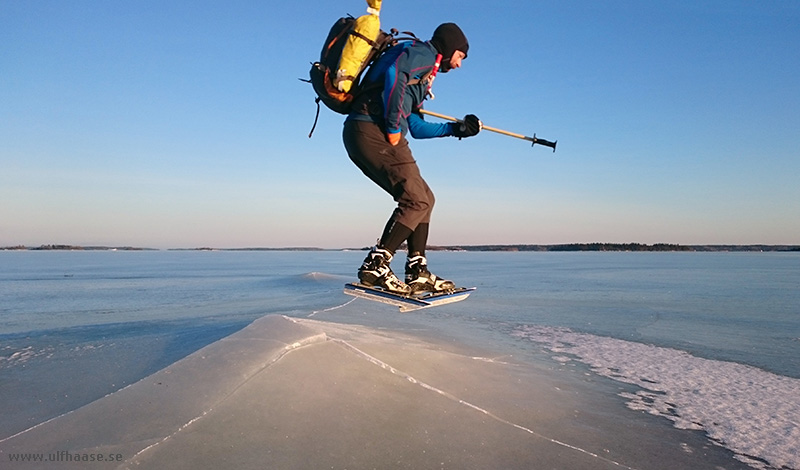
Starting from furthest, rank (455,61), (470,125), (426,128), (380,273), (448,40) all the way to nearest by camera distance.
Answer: (426,128) < (470,125) < (380,273) < (455,61) < (448,40)

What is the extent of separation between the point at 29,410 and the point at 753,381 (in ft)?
24.6

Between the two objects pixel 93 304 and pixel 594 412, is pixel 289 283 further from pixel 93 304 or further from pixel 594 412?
pixel 594 412

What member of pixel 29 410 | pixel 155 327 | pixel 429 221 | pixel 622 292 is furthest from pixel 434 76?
pixel 622 292

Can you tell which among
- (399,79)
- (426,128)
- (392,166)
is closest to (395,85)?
(399,79)

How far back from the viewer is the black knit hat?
478cm

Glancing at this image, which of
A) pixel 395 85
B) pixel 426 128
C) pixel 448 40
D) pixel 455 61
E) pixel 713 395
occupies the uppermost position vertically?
pixel 448 40

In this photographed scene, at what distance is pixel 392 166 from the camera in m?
4.80

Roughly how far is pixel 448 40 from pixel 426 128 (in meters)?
0.99

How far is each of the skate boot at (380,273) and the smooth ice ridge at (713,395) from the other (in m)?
2.73

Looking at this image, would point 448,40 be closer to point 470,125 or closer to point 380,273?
point 470,125

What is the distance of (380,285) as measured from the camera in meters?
5.09

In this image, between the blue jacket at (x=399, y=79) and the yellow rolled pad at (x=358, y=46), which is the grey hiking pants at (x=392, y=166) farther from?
the yellow rolled pad at (x=358, y=46)

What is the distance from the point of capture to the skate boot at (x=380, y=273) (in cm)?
503

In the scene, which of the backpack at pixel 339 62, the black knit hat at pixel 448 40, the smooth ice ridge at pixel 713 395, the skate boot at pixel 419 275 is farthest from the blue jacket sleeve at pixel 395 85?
the smooth ice ridge at pixel 713 395
